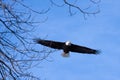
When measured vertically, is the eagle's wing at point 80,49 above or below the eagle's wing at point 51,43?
below

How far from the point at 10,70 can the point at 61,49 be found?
1077 mm

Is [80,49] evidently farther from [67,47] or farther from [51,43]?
[51,43]

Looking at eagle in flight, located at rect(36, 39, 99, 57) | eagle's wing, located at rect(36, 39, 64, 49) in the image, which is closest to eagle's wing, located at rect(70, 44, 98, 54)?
eagle in flight, located at rect(36, 39, 99, 57)

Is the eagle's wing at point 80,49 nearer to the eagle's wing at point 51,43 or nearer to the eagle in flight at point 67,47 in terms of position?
the eagle in flight at point 67,47

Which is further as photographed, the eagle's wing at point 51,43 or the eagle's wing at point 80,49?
the eagle's wing at point 80,49

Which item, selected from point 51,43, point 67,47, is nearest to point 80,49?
point 67,47

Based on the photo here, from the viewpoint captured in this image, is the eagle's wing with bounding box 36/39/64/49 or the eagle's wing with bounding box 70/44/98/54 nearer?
the eagle's wing with bounding box 36/39/64/49

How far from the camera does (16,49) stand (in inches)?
748

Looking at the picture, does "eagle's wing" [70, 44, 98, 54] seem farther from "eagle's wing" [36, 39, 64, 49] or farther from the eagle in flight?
"eagle's wing" [36, 39, 64, 49]

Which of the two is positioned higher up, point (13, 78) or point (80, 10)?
point (80, 10)

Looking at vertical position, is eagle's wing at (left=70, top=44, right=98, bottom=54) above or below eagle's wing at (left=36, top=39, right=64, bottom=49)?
below

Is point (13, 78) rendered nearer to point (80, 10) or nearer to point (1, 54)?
point (1, 54)

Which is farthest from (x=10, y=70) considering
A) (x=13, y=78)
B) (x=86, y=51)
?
(x=86, y=51)

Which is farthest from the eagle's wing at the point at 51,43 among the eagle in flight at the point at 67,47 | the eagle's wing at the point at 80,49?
the eagle's wing at the point at 80,49
